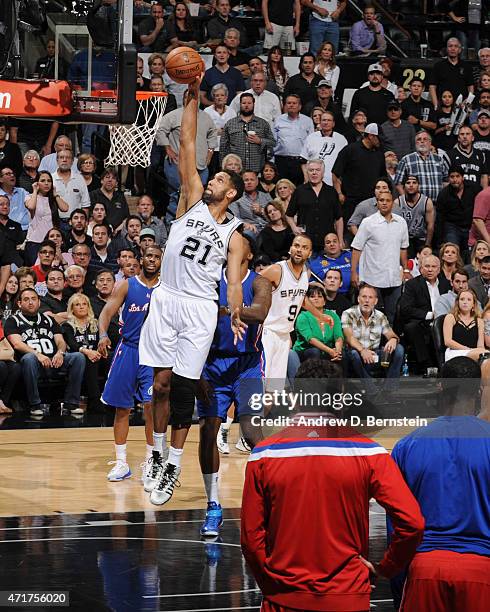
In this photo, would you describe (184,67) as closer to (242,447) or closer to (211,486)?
(211,486)

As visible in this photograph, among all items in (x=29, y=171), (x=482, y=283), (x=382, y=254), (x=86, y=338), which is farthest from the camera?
(x=29, y=171)

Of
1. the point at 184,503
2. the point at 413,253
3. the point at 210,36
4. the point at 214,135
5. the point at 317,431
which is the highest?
the point at 210,36

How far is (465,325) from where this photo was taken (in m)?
13.6

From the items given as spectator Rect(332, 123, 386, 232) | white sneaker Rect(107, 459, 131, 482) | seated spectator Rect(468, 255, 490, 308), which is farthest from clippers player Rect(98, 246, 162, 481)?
spectator Rect(332, 123, 386, 232)

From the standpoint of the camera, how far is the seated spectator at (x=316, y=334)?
13258 mm

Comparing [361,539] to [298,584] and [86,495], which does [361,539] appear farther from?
[86,495]

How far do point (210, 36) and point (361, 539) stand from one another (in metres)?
15.6

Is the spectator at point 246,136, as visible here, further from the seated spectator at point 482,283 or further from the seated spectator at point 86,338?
the seated spectator at point 86,338

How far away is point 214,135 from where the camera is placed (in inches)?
637

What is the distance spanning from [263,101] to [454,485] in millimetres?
13187

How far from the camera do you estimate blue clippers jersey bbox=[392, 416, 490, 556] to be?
4.55 m

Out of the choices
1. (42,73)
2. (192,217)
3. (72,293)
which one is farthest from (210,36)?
(192,217)

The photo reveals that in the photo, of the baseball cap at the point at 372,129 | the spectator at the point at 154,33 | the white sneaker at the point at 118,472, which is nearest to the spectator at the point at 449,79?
the baseball cap at the point at 372,129

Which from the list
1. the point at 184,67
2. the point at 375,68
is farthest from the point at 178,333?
the point at 375,68
